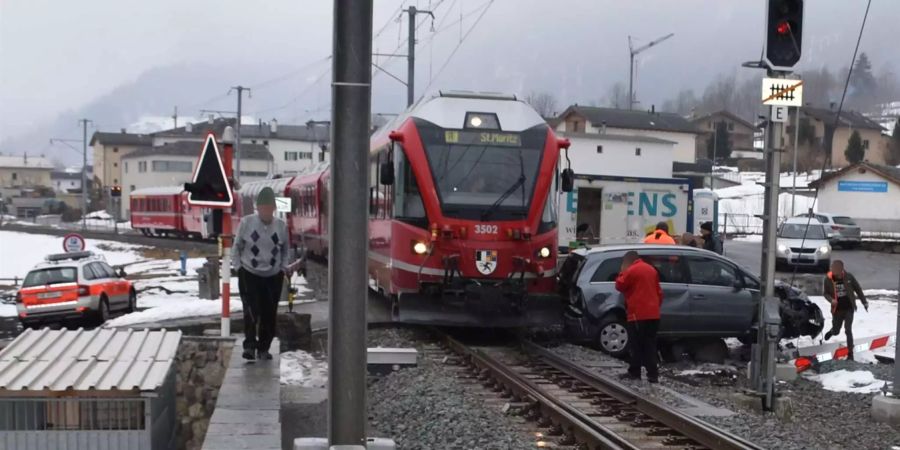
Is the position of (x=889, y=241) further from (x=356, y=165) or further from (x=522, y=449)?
(x=356, y=165)

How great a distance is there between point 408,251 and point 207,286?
11964 mm

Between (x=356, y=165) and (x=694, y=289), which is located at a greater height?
(x=356, y=165)

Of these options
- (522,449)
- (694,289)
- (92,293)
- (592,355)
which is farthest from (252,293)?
(92,293)

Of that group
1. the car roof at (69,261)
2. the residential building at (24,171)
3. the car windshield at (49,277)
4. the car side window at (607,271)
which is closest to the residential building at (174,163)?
the residential building at (24,171)

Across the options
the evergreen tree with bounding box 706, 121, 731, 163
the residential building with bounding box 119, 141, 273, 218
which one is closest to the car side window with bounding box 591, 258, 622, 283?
the residential building with bounding box 119, 141, 273, 218

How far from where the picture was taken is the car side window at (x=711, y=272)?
49.0ft

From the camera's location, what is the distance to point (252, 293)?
9445 mm

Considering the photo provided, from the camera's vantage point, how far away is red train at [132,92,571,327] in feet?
45.3

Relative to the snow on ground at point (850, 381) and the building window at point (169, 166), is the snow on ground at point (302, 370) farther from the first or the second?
the building window at point (169, 166)

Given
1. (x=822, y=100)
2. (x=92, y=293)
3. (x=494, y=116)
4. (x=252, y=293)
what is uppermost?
(x=822, y=100)

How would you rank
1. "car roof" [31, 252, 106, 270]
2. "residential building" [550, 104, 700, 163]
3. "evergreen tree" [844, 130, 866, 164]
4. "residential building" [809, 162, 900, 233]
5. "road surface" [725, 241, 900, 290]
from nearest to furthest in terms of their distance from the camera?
1. "car roof" [31, 252, 106, 270]
2. "road surface" [725, 241, 900, 290]
3. "residential building" [809, 162, 900, 233]
4. "residential building" [550, 104, 700, 163]
5. "evergreen tree" [844, 130, 866, 164]

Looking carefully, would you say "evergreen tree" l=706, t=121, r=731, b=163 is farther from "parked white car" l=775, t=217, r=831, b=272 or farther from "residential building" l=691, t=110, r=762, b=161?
"parked white car" l=775, t=217, r=831, b=272

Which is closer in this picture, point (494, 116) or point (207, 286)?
point (494, 116)

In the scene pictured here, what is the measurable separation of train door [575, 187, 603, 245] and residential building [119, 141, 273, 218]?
74706mm
